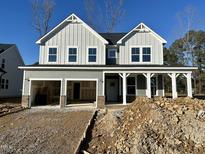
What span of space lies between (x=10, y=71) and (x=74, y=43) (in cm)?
1404

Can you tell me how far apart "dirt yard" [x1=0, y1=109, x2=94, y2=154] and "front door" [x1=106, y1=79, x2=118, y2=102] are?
7.11 metres

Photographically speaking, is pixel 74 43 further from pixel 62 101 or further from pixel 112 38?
pixel 62 101

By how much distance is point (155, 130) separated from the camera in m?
7.80

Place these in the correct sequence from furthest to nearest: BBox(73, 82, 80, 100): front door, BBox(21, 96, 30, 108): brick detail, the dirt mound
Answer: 1. BBox(73, 82, 80, 100): front door
2. BBox(21, 96, 30, 108): brick detail
3. the dirt mound

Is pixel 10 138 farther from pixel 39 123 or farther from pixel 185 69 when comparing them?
pixel 185 69

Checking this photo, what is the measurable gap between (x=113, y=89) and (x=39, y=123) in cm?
985

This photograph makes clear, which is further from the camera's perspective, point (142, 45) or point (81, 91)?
point (81, 91)

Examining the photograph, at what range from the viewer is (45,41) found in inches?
700

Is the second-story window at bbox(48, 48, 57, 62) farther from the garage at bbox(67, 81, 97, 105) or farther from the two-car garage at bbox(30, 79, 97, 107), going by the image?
the garage at bbox(67, 81, 97, 105)

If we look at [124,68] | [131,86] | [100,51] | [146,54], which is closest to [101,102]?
[124,68]

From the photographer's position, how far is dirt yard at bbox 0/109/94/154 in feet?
24.5

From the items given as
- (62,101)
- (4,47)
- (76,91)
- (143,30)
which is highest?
(4,47)

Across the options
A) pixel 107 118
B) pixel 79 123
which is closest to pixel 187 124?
pixel 107 118

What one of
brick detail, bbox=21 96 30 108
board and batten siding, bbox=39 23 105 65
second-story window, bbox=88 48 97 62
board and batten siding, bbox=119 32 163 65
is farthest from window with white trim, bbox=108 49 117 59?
brick detail, bbox=21 96 30 108
